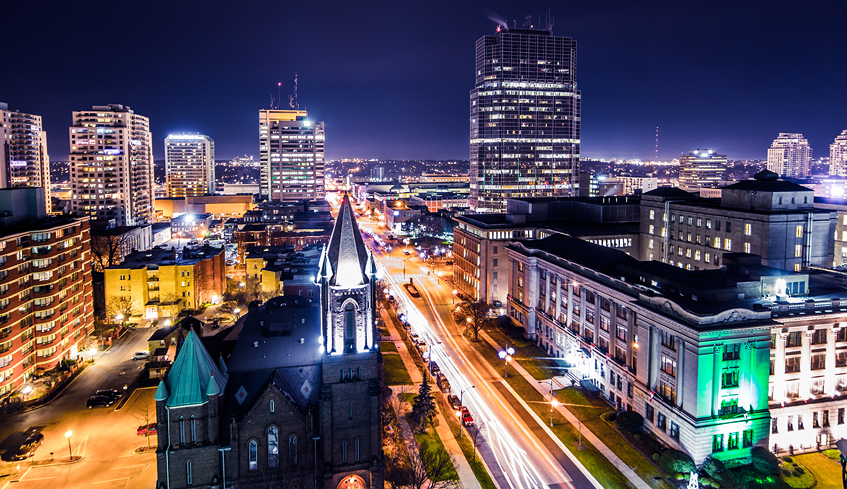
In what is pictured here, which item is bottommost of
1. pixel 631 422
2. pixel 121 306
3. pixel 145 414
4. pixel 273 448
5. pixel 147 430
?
pixel 145 414

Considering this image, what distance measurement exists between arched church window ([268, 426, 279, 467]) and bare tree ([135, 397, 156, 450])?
2014 cm

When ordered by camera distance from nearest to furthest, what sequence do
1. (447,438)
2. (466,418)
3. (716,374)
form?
1. (716,374)
2. (447,438)
3. (466,418)

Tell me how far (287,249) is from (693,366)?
106 metres

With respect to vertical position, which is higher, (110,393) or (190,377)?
(190,377)

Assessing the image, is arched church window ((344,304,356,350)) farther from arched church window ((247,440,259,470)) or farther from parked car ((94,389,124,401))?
parked car ((94,389,124,401))

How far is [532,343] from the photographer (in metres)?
91.1

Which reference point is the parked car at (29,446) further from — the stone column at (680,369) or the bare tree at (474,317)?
the stone column at (680,369)

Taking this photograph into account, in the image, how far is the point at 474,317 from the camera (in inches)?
3639

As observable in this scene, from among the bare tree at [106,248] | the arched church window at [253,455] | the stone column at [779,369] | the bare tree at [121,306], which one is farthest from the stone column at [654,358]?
the bare tree at [106,248]

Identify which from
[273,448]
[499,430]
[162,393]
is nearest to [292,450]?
A: [273,448]

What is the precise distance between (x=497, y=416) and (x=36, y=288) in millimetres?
65998

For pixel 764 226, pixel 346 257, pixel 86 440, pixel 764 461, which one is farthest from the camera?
pixel 764 226

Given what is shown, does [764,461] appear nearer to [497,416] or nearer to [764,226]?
[497,416]

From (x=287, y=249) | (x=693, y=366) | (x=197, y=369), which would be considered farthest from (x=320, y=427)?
(x=287, y=249)
